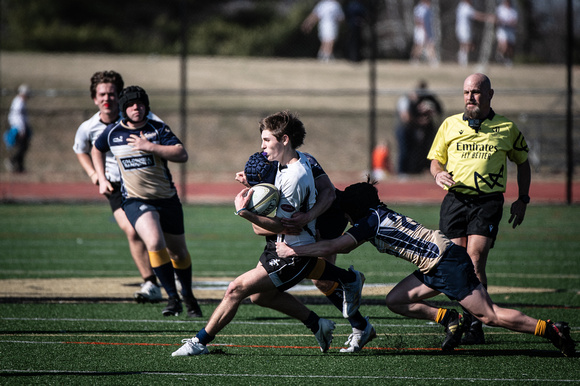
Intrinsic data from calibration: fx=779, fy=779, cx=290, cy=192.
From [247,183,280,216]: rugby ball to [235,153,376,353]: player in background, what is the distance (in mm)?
151

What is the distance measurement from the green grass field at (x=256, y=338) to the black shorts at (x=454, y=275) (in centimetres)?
53

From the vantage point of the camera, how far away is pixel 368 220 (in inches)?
213

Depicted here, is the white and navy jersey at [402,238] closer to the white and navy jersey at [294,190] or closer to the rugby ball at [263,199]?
the white and navy jersey at [294,190]

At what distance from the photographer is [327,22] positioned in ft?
101

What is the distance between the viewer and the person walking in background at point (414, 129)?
2178 centimetres

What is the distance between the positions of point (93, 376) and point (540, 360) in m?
3.14

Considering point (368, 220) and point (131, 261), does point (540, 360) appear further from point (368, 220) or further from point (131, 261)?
point (131, 261)

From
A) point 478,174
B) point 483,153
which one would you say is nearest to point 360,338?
point 478,174

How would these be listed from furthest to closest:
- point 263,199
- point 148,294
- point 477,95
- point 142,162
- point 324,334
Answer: point 148,294, point 142,162, point 477,95, point 324,334, point 263,199

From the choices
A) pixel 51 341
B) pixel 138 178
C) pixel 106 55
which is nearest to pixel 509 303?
pixel 138 178

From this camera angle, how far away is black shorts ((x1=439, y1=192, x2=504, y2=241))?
6.34 meters

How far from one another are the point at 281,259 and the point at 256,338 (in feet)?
4.29

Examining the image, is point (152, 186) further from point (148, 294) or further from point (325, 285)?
point (325, 285)

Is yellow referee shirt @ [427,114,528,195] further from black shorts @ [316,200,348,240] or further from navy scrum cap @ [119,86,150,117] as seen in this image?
navy scrum cap @ [119,86,150,117]
